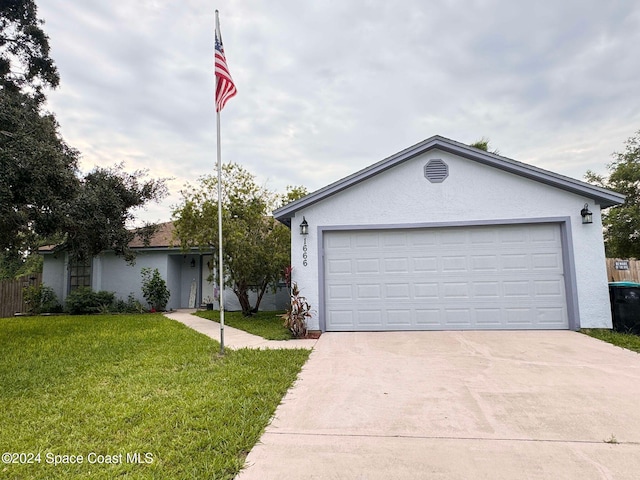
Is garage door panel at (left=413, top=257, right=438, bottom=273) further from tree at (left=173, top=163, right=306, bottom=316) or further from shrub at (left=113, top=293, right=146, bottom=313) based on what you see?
shrub at (left=113, top=293, right=146, bottom=313)

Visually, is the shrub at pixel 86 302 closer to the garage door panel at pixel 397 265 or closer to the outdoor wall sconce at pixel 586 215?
the garage door panel at pixel 397 265

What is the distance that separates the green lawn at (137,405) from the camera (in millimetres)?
2605

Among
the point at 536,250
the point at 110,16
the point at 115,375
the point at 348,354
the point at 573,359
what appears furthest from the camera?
the point at 110,16

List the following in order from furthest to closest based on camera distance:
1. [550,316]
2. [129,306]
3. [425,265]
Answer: [129,306] → [425,265] → [550,316]

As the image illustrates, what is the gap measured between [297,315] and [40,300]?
12.5m

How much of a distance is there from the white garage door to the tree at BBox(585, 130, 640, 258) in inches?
525

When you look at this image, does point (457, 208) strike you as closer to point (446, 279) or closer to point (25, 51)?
point (446, 279)

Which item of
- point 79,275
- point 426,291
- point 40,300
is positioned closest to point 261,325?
point 426,291

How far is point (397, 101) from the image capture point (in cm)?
1136

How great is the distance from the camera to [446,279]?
7906mm

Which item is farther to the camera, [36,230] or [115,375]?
[36,230]

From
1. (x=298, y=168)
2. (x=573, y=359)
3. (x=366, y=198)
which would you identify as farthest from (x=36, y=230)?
(x=573, y=359)

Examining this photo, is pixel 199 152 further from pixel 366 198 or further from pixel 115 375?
pixel 115 375

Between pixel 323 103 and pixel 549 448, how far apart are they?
11016 millimetres
